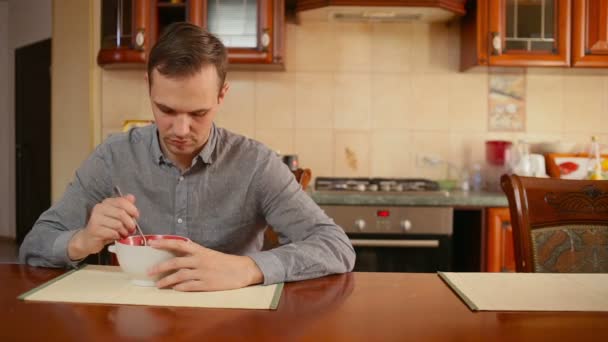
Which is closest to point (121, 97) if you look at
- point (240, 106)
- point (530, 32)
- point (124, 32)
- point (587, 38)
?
point (124, 32)

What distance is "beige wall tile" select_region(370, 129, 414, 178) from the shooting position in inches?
133

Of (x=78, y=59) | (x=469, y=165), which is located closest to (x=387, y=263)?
(x=469, y=165)

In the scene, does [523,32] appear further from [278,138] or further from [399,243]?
[278,138]

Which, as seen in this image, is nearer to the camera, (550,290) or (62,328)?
(62,328)

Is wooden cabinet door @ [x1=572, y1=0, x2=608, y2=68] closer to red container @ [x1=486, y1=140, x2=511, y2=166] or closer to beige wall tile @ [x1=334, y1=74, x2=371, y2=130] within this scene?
red container @ [x1=486, y1=140, x2=511, y2=166]

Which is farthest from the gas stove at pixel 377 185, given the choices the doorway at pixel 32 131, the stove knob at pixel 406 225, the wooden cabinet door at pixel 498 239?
the doorway at pixel 32 131

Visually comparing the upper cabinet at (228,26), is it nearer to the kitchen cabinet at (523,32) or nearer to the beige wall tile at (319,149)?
the beige wall tile at (319,149)

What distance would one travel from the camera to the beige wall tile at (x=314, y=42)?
133 inches

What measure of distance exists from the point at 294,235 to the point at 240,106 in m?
1.93

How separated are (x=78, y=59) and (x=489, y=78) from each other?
2126mm

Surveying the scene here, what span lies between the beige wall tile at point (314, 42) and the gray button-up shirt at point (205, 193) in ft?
5.75

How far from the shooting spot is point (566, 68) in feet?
10.2

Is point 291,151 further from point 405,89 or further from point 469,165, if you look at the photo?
point 469,165

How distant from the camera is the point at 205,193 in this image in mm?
1606
